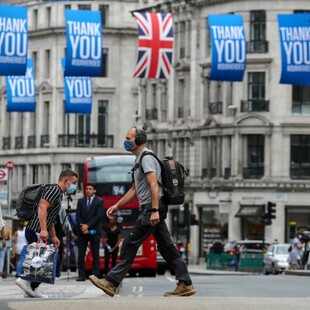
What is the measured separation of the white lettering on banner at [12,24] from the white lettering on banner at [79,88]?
17.0m

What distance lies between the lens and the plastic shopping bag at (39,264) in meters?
20.5

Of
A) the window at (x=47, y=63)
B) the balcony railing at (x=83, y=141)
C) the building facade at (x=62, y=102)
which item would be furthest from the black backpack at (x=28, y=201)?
the window at (x=47, y=63)

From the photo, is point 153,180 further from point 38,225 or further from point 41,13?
point 41,13

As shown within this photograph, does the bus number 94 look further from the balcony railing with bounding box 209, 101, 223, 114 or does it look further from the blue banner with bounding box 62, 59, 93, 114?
the balcony railing with bounding box 209, 101, 223, 114

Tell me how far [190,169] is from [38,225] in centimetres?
7016

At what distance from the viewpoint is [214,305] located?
1688 cm

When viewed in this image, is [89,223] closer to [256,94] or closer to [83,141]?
[256,94]

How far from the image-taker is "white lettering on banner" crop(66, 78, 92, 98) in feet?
208

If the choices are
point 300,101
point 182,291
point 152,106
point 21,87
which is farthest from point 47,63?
point 182,291

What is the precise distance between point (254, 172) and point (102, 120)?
26.3 meters

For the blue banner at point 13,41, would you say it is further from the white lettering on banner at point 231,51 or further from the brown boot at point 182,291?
the brown boot at point 182,291

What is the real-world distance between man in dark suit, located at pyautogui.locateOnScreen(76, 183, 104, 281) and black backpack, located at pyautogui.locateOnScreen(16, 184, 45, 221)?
983 centimetres

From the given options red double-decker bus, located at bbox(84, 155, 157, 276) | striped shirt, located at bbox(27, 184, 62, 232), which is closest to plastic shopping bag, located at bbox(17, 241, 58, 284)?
striped shirt, located at bbox(27, 184, 62, 232)

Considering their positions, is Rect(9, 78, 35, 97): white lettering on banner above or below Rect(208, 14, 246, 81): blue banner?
below
